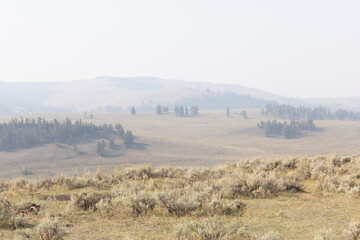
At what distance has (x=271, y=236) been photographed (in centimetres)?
665

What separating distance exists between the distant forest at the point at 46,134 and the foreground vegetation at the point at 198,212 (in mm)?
126201

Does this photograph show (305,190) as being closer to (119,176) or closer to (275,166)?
(275,166)

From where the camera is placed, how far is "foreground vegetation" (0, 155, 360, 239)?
7.47 meters

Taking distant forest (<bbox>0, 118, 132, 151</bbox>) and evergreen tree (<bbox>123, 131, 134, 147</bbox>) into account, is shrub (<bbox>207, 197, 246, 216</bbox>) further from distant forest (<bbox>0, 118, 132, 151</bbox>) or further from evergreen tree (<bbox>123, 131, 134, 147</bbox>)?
distant forest (<bbox>0, 118, 132, 151</bbox>)

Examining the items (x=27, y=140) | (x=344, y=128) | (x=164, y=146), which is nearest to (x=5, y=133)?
(x=27, y=140)

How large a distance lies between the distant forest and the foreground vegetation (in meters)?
126

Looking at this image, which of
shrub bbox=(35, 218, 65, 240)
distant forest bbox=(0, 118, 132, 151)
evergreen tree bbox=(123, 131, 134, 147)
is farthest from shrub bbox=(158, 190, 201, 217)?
distant forest bbox=(0, 118, 132, 151)

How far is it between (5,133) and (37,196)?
444 ft

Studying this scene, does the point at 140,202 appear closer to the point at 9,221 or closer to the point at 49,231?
the point at 49,231

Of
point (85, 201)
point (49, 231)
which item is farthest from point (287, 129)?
point (49, 231)

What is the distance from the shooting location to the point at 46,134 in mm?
137625

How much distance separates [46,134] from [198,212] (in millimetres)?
140722

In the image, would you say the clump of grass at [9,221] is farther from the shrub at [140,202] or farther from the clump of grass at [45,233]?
the shrub at [140,202]

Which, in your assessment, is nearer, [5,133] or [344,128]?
A: [5,133]
